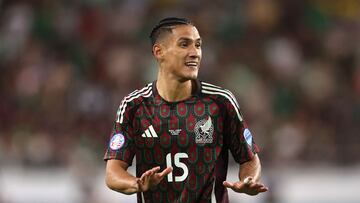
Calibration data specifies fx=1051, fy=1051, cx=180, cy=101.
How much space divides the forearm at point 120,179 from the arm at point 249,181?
0.58 metres

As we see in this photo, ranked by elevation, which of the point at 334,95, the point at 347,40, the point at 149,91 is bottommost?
the point at 149,91

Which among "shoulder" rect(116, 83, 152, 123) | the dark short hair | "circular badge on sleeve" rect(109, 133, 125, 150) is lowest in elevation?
"circular badge on sleeve" rect(109, 133, 125, 150)

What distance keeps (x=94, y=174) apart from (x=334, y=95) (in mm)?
3765

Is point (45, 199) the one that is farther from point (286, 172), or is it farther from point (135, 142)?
point (135, 142)

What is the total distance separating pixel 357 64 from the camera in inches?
614

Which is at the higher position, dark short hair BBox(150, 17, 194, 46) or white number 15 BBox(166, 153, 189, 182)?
dark short hair BBox(150, 17, 194, 46)

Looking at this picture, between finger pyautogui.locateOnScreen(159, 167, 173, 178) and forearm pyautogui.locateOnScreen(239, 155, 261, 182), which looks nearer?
finger pyautogui.locateOnScreen(159, 167, 173, 178)

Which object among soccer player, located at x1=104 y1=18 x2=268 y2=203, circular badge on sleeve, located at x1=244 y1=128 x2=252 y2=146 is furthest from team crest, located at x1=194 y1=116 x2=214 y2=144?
circular badge on sleeve, located at x1=244 y1=128 x2=252 y2=146

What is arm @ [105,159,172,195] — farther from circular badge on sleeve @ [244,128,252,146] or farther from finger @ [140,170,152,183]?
circular badge on sleeve @ [244,128,252,146]

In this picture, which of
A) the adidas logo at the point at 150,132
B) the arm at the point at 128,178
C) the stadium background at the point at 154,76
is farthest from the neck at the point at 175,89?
the stadium background at the point at 154,76

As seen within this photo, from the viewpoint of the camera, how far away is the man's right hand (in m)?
6.14

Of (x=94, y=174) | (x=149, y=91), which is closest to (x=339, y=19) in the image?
(x=94, y=174)

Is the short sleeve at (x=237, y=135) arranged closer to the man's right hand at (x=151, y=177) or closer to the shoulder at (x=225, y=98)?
the shoulder at (x=225, y=98)

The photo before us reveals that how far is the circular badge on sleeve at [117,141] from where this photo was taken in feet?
22.2
